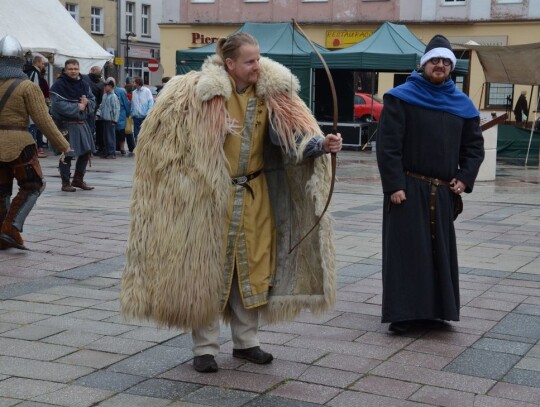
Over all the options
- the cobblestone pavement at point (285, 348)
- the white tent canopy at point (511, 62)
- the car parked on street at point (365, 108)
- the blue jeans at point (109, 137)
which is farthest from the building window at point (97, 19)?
the cobblestone pavement at point (285, 348)

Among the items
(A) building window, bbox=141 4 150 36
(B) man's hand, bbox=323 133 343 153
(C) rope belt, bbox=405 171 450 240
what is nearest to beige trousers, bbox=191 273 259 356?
(B) man's hand, bbox=323 133 343 153

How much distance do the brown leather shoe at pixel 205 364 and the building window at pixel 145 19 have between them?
5362cm

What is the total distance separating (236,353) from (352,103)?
21625 millimetres

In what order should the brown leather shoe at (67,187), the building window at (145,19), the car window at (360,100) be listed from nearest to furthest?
the brown leather shoe at (67,187) → the car window at (360,100) → the building window at (145,19)

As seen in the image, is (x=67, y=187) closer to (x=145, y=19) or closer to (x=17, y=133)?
(x=17, y=133)

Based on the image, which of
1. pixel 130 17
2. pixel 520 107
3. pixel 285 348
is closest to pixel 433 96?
pixel 285 348

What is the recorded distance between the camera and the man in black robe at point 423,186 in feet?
18.6

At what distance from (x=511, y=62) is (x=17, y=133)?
569 inches

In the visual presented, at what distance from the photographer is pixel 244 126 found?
4.74 meters

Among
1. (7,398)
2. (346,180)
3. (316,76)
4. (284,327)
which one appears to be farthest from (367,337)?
(316,76)

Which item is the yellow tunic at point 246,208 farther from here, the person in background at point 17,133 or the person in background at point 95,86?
the person in background at point 95,86

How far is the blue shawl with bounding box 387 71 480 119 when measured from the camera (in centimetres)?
574

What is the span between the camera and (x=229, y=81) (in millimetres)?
4664

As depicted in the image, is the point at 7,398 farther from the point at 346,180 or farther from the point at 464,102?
the point at 346,180
